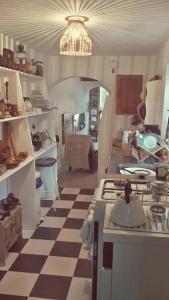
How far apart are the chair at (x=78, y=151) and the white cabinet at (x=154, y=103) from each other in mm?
2484

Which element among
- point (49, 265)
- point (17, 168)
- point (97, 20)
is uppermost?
point (97, 20)

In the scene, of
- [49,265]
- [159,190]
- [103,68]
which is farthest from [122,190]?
[103,68]

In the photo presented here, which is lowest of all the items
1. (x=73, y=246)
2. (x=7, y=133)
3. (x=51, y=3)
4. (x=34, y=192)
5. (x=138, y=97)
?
(x=73, y=246)

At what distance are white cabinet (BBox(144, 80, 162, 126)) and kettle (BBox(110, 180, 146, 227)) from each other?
2.00 meters

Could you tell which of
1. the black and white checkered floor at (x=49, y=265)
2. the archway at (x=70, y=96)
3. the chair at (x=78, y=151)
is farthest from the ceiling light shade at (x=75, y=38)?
the chair at (x=78, y=151)

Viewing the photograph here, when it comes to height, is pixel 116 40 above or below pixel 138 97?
above

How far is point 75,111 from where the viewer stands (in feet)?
24.2

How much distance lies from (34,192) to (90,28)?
72.1 inches

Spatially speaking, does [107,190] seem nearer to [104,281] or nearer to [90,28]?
[104,281]

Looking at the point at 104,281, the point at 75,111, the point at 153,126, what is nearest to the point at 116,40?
the point at 153,126

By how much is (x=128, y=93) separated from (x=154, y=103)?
1.30 meters

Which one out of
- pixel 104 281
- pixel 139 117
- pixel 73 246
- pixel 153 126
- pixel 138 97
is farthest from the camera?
pixel 138 97

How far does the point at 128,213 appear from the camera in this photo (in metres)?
1.50

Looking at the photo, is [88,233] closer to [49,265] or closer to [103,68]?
[49,265]
